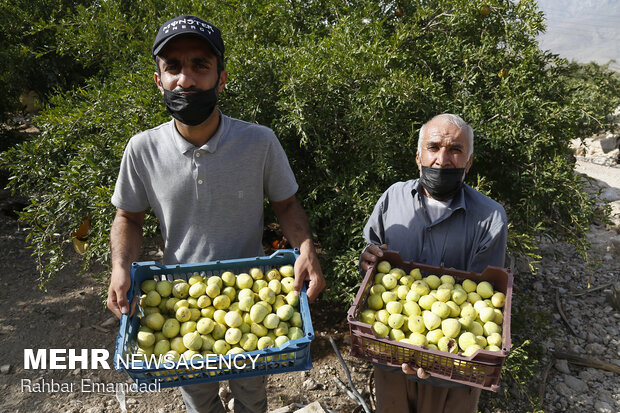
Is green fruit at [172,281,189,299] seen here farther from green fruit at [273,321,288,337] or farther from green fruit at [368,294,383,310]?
green fruit at [368,294,383,310]

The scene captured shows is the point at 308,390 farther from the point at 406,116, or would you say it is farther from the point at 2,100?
the point at 2,100

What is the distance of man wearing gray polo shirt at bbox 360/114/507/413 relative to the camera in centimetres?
220

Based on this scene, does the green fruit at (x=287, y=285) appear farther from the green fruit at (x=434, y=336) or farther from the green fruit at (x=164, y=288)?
the green fruit at (x=434, y=336)

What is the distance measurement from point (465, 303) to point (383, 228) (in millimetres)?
673

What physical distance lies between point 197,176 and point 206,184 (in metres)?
0.06

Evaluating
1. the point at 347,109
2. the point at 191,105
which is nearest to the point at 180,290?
the point at 191,105

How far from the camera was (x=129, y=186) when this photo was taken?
2.16 meters

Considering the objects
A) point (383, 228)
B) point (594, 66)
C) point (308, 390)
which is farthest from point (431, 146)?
point (594, 66)

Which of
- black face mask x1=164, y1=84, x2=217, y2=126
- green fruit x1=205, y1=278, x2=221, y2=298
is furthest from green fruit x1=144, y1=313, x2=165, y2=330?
black face mask x1=164, y1=84, x2=217, y2=126

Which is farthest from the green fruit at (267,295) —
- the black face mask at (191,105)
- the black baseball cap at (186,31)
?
the black baseball cap at (186,31)

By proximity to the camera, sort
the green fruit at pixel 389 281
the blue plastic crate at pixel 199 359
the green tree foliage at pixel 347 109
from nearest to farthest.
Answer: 1. the blue plastic crate at pixel 199 359
2. the green fruit at pixel 389 281
3. the green tree foliage at pixel 347 109

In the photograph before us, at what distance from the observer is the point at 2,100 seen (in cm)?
596

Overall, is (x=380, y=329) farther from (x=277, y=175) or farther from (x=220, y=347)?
(x=277, y=175)

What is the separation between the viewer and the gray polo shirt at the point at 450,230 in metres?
2.22
